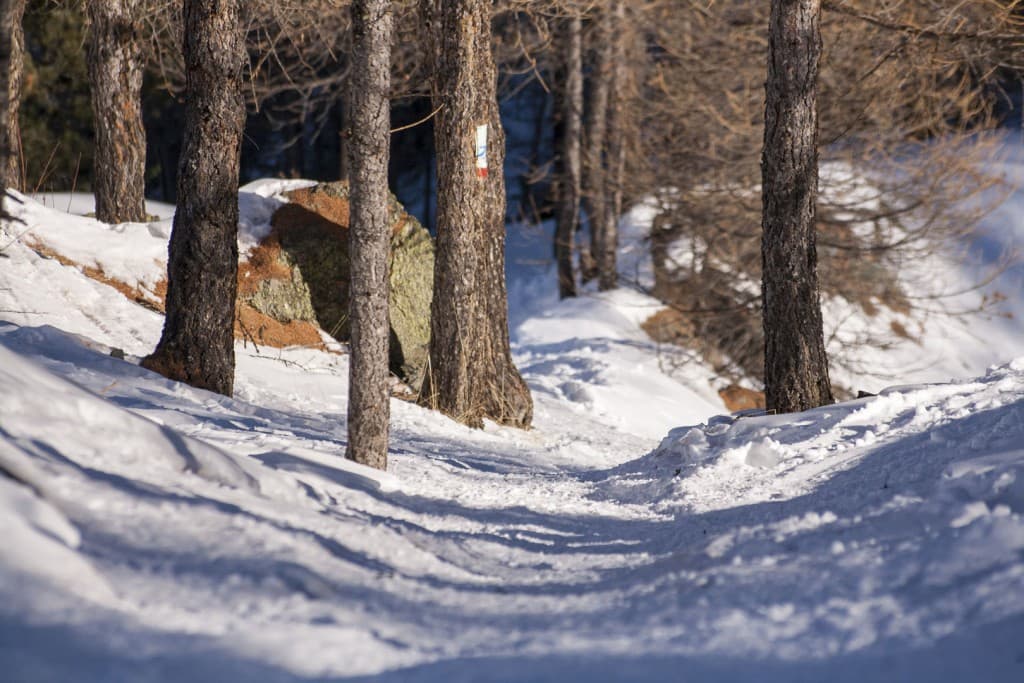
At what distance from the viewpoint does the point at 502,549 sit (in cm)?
368

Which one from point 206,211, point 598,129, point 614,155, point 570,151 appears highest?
point 598,129

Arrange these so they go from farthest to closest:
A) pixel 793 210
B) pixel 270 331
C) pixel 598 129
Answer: pixel 598 129
pixel 270 331
pixel 793 210

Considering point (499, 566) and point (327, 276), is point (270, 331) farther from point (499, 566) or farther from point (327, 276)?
point (499, 566)

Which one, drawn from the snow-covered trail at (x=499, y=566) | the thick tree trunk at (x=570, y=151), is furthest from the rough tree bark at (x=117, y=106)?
→ the thick tree trunk at (x=570, y=151)

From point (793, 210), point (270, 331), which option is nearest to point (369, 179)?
point (793, 210)

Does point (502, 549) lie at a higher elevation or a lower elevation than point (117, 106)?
lower

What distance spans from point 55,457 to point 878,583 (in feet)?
8.62

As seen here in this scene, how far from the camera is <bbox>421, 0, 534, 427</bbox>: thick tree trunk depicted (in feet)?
24.1

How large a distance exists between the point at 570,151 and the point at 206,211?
32.1 ft

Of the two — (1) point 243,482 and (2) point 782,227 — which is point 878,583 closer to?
(1) point 243,482

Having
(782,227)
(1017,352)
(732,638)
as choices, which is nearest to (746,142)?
(1017,352)

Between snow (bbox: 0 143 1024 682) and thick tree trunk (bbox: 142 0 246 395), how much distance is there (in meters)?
0.58

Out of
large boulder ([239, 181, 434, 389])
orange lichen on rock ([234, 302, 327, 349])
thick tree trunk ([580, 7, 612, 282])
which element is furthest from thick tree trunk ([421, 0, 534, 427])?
thick tree trunk ([580, 7, 612, 282])

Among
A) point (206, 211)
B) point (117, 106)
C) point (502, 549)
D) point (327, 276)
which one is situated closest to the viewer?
point (502, 549)
